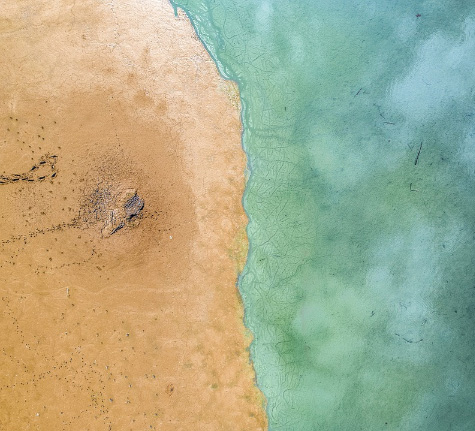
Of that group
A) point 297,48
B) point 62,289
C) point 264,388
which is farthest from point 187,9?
point 264,388

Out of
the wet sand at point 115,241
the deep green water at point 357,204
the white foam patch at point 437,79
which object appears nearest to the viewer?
the wet sand at point 115,241

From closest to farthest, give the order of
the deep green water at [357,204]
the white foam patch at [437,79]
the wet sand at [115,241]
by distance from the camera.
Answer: the wet sand at [115,241]
the deep green water at [357,204]
the white foam patch at [437,79]

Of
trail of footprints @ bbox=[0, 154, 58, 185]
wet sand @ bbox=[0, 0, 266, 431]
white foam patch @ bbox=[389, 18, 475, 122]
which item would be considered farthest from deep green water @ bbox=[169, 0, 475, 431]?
trail of footprints @ bbox=[0, 154, 58, 185]

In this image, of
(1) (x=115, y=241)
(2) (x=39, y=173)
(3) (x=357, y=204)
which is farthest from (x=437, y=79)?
(2) (x=39, y=173)

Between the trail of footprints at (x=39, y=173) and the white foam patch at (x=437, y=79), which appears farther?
the white foam patch at (x=437, y=79)

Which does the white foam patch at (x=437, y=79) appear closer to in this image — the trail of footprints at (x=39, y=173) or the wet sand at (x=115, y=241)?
the wet sand at (x=115, y=241)

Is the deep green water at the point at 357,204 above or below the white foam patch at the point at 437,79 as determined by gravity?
below

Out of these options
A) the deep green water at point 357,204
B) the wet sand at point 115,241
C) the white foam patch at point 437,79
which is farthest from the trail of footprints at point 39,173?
the white foam patch at point 437,79
